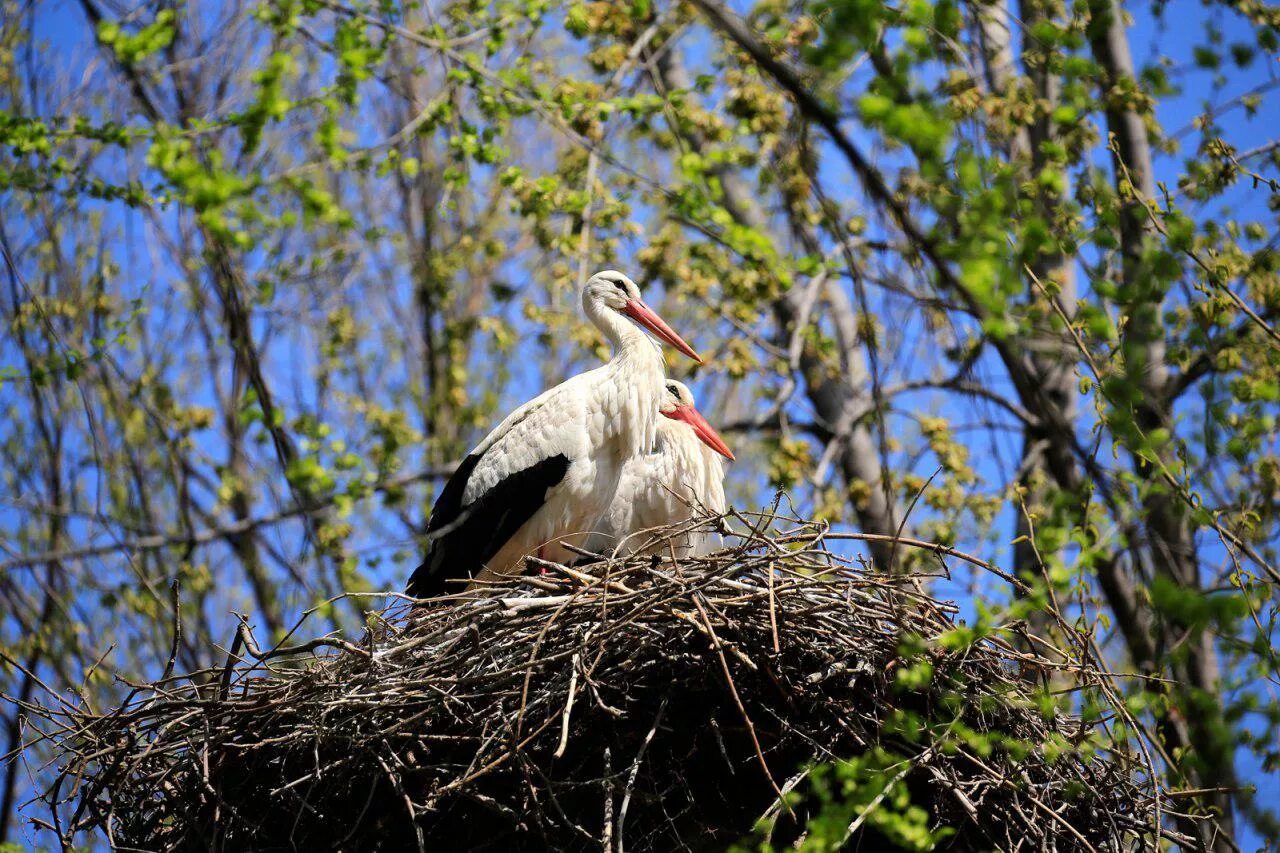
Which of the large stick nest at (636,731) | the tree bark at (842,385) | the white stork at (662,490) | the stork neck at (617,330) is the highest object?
Answer: the tree bark at (842,385)

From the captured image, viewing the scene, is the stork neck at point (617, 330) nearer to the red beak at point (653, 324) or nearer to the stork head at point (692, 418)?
the red beak at point (653, 324)

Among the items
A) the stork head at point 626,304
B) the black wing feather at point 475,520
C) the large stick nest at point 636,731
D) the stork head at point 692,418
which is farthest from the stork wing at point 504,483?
the large stick nest at point 636,731

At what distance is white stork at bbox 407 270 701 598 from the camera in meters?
5.73

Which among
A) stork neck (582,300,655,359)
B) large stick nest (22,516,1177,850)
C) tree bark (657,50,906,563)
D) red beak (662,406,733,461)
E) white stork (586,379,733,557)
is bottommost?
large stick nest (22,516,1177,850)

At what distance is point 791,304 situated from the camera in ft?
33.8

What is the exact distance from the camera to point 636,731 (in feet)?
13.3

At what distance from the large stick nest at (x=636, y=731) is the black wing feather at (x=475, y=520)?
1.43m

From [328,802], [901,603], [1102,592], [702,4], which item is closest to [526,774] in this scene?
[328,802]

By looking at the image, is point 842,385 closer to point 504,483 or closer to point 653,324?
point 653,324

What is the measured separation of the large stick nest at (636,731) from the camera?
3959 mm

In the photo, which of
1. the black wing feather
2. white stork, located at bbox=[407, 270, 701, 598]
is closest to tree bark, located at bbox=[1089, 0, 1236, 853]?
white stork, located at bbox=[407, 270, 701, 598]

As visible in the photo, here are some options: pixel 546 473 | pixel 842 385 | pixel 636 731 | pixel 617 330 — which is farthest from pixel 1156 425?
pixel 636 731

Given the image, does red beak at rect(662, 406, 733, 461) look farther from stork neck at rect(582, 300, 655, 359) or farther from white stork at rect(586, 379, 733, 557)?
stork neck at rect(582, 300, 655, 359)

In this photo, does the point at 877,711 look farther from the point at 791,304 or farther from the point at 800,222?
the point at 791,304
